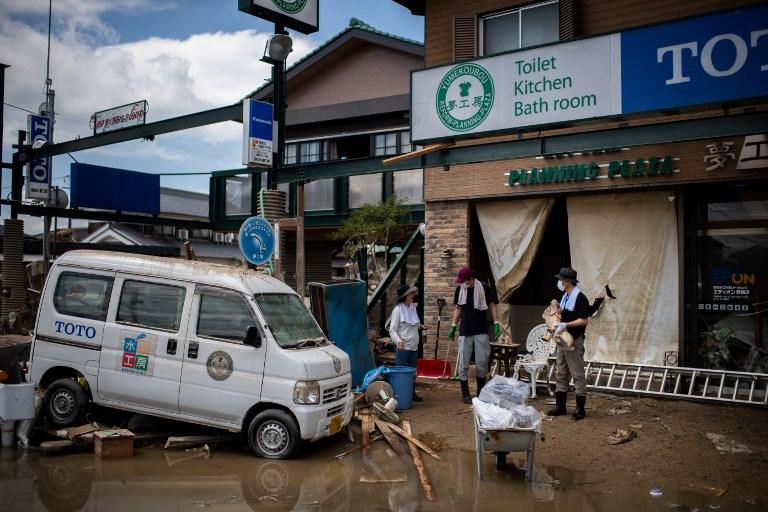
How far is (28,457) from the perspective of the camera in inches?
263

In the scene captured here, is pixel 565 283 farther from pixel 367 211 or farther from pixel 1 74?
pixel 1 74

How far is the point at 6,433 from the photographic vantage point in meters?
7.05

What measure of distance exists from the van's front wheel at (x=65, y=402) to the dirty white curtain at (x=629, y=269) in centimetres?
727

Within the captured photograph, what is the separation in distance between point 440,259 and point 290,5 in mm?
5059

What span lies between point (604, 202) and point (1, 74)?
677 inches

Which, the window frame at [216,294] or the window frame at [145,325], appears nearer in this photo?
the window frame at [216,294]

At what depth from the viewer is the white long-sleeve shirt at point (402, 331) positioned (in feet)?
30.6

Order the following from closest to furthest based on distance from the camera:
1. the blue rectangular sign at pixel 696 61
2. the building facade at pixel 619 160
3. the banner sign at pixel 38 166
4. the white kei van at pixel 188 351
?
the white kei van at pixel 188 351 → the blue rectangular sign at pixel 696 61 → the building facade at pixel 619 160 → the banner sign at pixel 38 166

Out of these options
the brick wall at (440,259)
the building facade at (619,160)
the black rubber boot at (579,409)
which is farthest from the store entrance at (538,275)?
the black rubber boot at (579,409)

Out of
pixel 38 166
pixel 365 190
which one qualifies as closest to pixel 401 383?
pixel 365 190

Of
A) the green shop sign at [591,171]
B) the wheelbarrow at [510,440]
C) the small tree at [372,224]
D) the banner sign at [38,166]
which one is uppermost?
the banner sign at [38,166]

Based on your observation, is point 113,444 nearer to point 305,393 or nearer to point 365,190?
point 305,393

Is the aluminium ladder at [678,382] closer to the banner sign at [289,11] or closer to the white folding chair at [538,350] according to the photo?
the white folding chair at [538,350]

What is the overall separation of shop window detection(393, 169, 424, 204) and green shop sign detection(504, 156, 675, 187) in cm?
472
